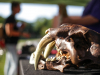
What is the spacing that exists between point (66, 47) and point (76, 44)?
81 mm

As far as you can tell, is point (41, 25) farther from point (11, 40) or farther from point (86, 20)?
point (86, 20)

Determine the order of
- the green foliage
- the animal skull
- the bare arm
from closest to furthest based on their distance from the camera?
the animal skull → the bare arm → the green foliage

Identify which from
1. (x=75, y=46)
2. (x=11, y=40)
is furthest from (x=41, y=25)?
(x=75, y=46)

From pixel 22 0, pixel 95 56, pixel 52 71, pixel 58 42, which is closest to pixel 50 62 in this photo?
pixel 52 71

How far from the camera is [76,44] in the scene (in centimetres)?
113

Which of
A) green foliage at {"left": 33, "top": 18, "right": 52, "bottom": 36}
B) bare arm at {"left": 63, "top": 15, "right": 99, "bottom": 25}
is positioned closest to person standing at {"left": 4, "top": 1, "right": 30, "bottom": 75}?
bare arm at {"left": 63, "top": 15, "right": 99, "bottom": 25}

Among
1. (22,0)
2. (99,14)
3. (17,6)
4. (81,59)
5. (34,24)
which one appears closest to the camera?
(81,59)

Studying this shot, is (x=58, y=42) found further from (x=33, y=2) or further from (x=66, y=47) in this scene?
(x=33, y=2)

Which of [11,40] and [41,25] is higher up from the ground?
[41,25]

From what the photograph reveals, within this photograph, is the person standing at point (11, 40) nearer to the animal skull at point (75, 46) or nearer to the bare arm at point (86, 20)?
the bare arm at point (86, 20)

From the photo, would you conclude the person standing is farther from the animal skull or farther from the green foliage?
the green foliage

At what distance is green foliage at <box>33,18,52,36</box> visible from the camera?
17.3 m

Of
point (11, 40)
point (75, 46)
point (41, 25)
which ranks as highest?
point (41, 25)

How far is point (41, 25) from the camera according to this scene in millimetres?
18016
